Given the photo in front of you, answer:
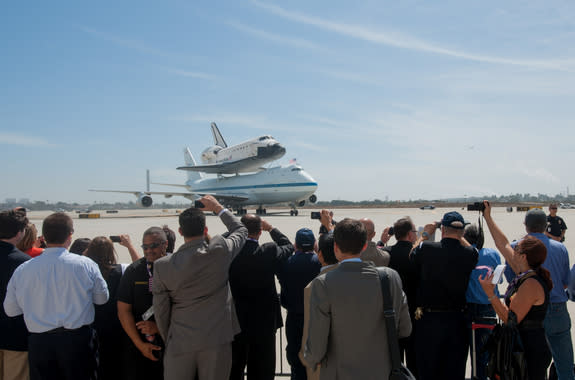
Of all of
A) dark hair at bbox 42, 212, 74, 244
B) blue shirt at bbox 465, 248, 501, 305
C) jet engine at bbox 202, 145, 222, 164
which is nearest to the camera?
dark hair at bbox 42, 212, 74, 244

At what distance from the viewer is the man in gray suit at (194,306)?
2.95 metres

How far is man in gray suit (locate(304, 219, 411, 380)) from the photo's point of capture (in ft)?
8.09

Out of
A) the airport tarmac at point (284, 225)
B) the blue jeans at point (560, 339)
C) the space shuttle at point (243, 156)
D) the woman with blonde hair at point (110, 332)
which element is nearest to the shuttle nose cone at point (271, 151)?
the space shuttle at point (243, 156)

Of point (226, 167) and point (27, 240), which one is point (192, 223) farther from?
point (226, 167)

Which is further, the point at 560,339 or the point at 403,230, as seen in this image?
the point at 403,230

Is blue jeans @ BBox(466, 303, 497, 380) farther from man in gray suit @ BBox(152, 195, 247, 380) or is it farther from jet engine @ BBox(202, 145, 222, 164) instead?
jet engine @ BBox(202, 145, 222, 164)

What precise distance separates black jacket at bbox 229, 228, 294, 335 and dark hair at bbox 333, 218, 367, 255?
1.33m

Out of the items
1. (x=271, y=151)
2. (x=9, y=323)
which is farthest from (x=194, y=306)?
(x=271, y=151)

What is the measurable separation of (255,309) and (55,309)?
1714mm

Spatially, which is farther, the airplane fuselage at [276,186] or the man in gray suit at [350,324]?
the airplane fuselage at [276,186]

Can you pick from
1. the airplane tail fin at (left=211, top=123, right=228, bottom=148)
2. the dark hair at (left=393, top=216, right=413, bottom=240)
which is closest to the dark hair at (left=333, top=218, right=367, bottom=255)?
the dark hair at (left=393, top=216, right=413, bottom=240)

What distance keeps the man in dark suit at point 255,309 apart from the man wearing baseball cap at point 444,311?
1454 mm

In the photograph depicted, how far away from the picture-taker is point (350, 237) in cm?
260

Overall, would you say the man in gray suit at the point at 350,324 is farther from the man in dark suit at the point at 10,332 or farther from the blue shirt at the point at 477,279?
the man in dark suit at the point at 10,332
